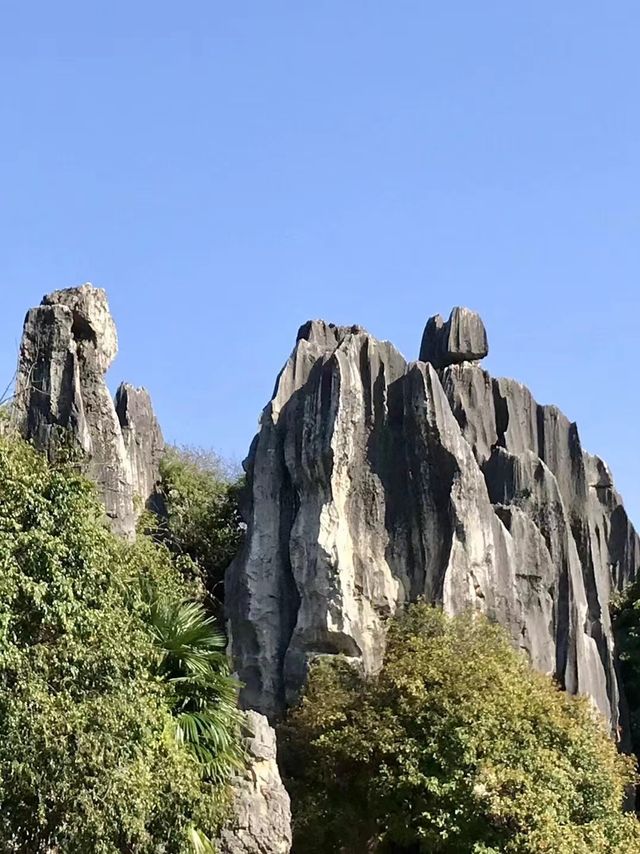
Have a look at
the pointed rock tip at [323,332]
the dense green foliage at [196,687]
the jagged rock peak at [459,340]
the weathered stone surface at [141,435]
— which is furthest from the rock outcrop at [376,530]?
the dense green foliage at [196,687]

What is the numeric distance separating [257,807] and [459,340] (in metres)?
20.9

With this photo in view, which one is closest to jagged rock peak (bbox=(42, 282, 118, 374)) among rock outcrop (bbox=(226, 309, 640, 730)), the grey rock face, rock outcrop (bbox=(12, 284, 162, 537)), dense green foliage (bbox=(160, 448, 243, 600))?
rock outcrop (bbox=(12, 284, 162, 537))

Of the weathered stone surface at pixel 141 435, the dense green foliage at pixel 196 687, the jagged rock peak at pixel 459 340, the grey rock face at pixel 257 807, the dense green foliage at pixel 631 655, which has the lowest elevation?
the grey rock face at pixel 257 807

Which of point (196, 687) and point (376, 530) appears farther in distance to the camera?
point (376, 530)

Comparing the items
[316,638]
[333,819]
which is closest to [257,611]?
[316,638]

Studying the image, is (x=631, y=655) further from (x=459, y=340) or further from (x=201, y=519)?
(x=201, y=519)

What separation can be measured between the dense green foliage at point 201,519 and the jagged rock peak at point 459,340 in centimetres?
700

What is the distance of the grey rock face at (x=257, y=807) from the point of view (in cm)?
1669

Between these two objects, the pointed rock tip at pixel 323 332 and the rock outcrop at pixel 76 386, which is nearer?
the rock outcrop at pixel 76 386

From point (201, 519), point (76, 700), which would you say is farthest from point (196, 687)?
point (201, 519)

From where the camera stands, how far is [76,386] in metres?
19.7

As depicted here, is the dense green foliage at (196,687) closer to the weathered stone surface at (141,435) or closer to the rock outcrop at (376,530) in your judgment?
the rock outcrop at (376,530)

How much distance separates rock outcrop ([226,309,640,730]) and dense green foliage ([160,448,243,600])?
3.20 meters

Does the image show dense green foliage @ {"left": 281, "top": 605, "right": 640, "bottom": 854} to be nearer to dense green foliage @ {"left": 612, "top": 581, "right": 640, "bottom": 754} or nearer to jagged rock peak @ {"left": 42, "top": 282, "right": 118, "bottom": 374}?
jagged rock peak @ {"left": 42, "top": 282, "right": 118, "bottom": 374}
